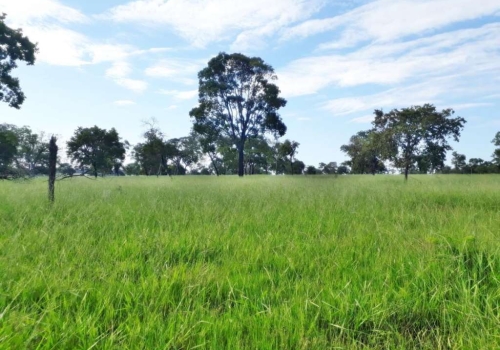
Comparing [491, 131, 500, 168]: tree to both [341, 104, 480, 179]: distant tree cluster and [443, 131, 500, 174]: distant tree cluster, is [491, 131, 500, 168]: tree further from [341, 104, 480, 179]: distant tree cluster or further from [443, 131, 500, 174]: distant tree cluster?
[341, 104, 480, 179]: distant tree cluster

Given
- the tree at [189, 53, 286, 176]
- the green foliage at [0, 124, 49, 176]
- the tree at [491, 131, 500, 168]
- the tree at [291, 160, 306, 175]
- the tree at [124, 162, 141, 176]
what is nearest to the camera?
the green foliage at [0, 124, 49, 176]

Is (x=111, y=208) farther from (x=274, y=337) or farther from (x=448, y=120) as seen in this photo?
(x=448, y=120)

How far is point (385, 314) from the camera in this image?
2.12 m

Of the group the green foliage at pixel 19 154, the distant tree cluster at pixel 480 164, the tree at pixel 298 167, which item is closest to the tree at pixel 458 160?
the distant tree cluster at pixel 480 164

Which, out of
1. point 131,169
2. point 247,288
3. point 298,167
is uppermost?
point 298,167

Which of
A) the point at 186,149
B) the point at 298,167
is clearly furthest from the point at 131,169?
the point at 298,167

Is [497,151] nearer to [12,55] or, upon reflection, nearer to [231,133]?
[231,133]

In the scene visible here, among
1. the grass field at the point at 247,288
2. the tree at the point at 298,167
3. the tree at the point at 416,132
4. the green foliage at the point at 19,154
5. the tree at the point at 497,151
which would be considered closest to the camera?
the grass field at the point at 247,288

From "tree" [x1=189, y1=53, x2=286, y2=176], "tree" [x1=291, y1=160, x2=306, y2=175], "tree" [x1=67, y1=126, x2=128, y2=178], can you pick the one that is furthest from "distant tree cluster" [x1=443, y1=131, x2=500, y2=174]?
"tree" [x1=67, y1=126, x2=128, y2=178]

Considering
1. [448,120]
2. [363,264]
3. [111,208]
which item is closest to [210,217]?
[111,208]

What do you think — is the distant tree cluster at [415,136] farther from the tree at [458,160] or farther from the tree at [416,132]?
the tree at [458,160]

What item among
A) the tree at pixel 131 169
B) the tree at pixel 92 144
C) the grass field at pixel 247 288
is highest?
the tree at pixel 92 144

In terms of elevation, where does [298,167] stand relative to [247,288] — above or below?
above

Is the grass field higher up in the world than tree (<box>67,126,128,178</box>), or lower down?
lower down
